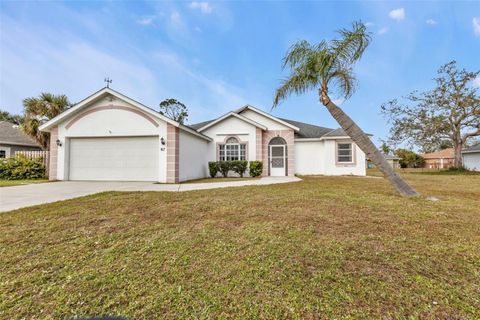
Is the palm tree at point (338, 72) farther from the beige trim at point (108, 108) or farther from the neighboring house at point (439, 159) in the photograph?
the neighboring house at point (439, 159)

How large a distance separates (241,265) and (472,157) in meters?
36.8

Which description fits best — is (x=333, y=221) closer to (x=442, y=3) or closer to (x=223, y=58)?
(x=442, y=3)

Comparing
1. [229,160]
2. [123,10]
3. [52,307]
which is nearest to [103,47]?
[123,10]

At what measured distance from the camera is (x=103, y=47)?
12242mm

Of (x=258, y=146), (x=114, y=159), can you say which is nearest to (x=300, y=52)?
(x=258, y=146)

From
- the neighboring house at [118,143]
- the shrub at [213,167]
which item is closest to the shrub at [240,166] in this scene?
the shrub at [213,167]

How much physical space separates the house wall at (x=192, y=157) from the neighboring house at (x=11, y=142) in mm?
12985

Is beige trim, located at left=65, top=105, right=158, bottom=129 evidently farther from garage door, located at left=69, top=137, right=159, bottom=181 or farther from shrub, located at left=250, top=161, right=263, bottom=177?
shrub, located at left=250, top=161, right=263, bottom=177

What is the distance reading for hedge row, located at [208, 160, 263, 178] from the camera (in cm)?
1481

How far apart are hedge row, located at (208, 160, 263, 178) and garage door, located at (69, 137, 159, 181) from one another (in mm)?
4517

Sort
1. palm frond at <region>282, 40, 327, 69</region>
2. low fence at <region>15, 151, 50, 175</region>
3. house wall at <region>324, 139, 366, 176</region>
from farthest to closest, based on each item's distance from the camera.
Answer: house wall at <region>324, 139, 366, 176</region> → low fence at <region>15, 151, 50, 175</region> → palm frond at <region>282, 40, 327, 69</region>

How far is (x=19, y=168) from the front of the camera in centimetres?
1238

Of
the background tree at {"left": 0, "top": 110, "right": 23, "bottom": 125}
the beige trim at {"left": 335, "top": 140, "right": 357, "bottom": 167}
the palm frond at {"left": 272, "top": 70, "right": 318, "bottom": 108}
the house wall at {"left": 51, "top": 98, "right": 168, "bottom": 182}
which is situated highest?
the background tree at {"left": 0, "top": 110, "right": 23, "bottom": 125}

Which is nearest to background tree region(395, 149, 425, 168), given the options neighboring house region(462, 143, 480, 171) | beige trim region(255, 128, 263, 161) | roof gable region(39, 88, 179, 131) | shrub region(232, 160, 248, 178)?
neighboring house region(462, 143, 480, 171)
